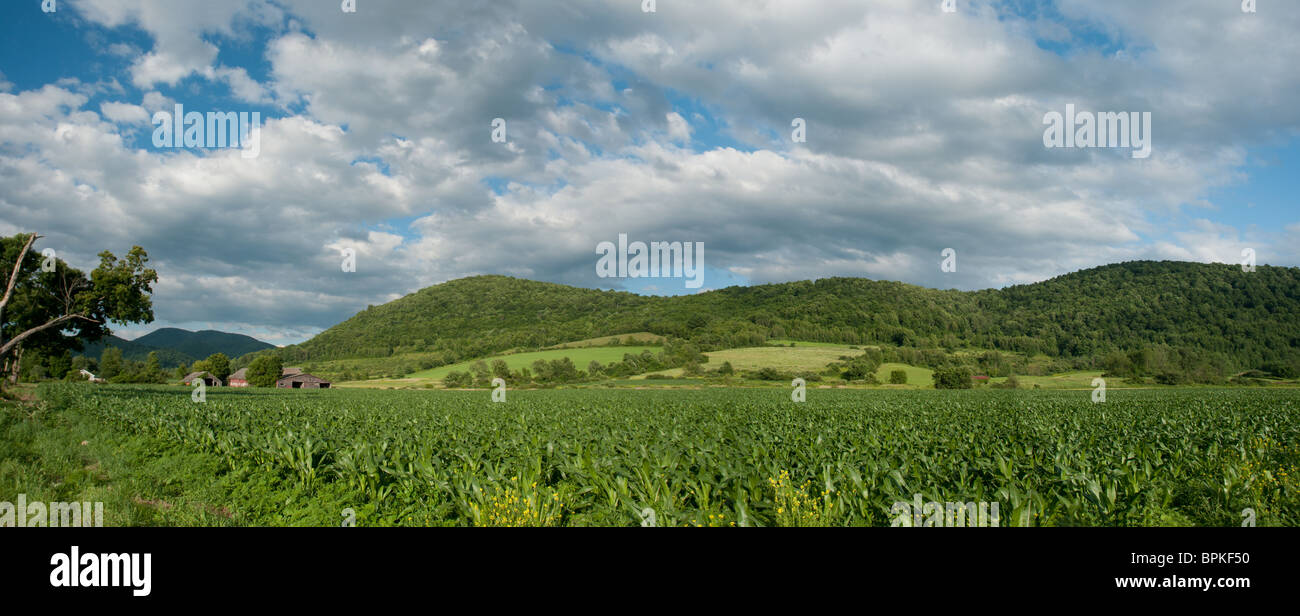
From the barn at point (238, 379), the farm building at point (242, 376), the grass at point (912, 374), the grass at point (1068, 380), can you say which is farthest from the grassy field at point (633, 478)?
the barn at point (238, 379)

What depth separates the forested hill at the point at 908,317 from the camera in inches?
4348

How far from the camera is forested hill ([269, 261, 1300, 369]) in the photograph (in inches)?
4348

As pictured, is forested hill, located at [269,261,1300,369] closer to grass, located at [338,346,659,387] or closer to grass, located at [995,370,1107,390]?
grass, located at [338,346,659,387]

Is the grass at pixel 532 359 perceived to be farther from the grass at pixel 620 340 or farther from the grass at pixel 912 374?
the grass at pixel 912 374

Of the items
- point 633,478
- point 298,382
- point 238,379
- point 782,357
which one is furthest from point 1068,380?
point 238,379

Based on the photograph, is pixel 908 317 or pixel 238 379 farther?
pixel 908 317

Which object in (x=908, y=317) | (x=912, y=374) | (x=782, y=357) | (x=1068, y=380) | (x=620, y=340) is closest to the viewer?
(x=1068, y=380)

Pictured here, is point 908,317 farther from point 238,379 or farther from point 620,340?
point 238,379

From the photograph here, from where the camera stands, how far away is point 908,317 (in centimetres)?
12669

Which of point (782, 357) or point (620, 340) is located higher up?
point (620, 340)

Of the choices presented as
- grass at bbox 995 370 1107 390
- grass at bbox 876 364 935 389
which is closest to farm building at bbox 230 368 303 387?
grass at bbox 876 364 935 389

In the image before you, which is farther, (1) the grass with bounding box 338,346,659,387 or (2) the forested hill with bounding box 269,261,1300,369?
(2) the forested hill with bounding box 269,261,1300,369

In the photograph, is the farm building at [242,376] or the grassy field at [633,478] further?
the farm building at [242,376]
